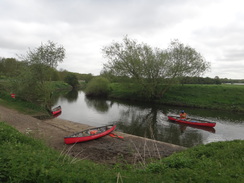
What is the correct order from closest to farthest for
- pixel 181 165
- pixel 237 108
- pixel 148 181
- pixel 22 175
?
1. pixel 22 175
2. pixel 148 181
3. pixel 181 165
4. pixel 237 108

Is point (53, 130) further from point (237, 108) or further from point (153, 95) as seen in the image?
point (237, 108)

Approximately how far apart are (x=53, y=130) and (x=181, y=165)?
1286cm

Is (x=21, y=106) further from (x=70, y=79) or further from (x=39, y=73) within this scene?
(x=70, y=79)

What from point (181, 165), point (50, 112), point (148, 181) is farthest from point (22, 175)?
point (50, 112)

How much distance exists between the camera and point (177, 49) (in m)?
39.2

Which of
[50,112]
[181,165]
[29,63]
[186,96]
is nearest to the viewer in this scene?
[181,165]

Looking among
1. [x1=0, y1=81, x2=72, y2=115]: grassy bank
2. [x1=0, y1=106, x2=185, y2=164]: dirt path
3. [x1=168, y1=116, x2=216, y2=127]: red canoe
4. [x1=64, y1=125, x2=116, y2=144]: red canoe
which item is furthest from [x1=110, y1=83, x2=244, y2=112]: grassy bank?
[x1=64, y1=125, x2=116, y2=144]: red canoe

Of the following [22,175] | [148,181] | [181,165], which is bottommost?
[181,165]

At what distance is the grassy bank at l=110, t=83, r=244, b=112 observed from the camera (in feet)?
110

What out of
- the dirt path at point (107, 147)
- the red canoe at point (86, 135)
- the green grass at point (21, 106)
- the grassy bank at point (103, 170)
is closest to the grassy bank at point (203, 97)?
the green grass at point (21, 106)

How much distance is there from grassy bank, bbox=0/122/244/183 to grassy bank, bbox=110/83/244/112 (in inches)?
1130

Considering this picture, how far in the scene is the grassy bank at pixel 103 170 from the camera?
4.51 meters

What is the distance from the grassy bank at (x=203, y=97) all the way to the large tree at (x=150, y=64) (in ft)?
10.8

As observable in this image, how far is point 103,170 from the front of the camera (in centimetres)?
632
